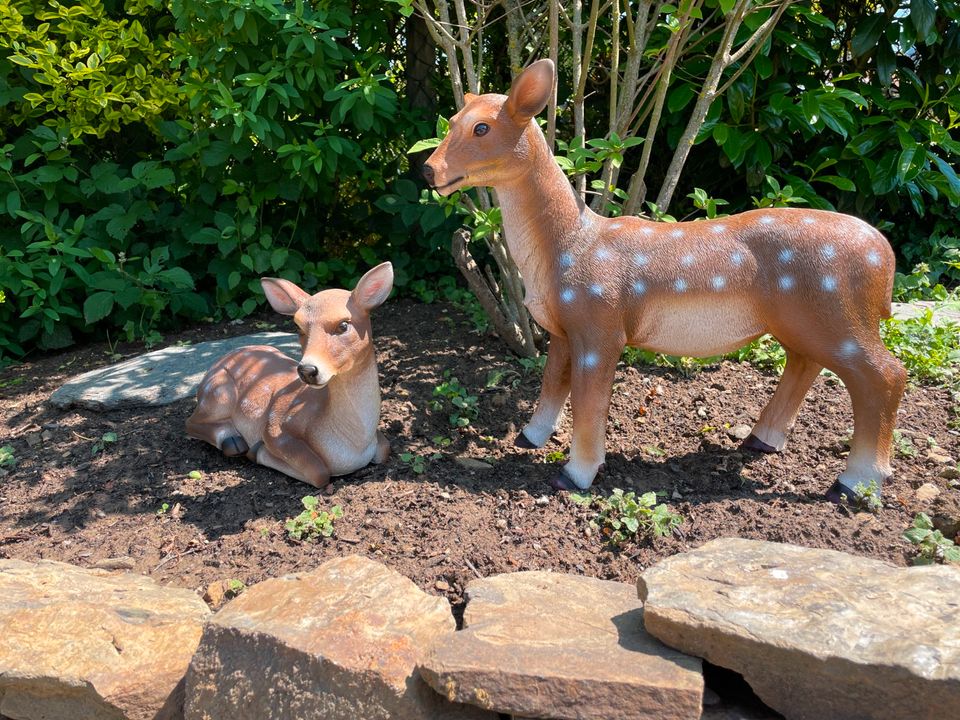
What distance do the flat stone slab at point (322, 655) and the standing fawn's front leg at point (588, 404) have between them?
96 centimetres

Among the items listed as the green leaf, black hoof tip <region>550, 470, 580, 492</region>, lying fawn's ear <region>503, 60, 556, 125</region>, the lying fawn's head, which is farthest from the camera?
the green leaf

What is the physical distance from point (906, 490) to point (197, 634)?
9.35ft

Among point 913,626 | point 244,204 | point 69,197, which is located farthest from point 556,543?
point 69,197

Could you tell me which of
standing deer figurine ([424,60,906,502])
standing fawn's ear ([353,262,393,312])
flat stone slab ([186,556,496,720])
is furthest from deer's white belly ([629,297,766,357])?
flat stone slab ([186,556,496,720])

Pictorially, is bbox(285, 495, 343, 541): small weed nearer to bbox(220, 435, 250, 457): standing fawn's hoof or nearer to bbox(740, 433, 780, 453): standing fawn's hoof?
bbox(220, 435, 250, 457): standing fawn's hoof

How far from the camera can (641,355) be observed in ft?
16.1

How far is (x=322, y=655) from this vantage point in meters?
2.50

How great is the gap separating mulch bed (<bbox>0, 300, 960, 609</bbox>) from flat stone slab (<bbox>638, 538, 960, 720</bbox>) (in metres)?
0.52

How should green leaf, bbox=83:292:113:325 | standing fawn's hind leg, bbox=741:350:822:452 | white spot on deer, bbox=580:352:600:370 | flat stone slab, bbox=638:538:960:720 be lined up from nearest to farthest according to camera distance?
flat stone slab, bbox=638:538:960:720 < white spot on deer, bbox=580:352:600:370 < standing fawn's hind leg, bbox=741:350:822:452 < green leaf, bbox=83:292:113:325

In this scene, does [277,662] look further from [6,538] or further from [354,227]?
[354,227]

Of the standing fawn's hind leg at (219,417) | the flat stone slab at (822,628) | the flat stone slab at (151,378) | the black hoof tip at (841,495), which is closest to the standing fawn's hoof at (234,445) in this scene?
the standing fawn's hind leg at (219,417)

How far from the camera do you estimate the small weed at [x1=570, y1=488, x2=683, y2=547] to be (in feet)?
10.7

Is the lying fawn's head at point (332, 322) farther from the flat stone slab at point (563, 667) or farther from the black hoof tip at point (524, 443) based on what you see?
the flat stone slab at point (563, 667)

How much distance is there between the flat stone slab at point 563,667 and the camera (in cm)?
232
